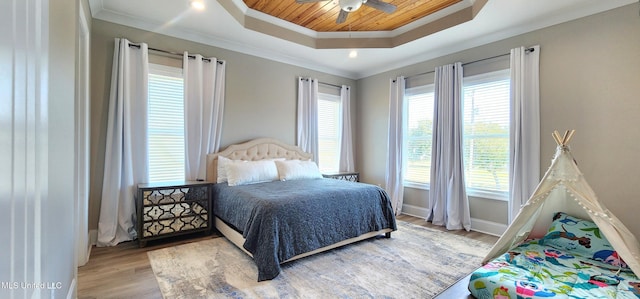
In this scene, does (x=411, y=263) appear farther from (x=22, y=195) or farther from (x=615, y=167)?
(x=22, y=195)

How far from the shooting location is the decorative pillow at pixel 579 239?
2.24m

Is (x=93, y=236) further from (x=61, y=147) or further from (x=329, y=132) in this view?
(x=329, y=132)

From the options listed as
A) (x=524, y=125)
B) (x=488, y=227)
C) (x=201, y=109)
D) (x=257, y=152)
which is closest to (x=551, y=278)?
(x=488, y=227)

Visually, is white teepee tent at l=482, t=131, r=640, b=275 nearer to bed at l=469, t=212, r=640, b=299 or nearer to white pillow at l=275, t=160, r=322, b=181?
bed at l=469, t=212, r=640, b=299

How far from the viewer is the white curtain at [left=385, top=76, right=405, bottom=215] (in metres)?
4.76

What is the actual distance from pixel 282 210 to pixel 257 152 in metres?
1.92

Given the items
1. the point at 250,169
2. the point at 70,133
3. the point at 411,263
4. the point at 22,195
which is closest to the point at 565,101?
the point at 411,263

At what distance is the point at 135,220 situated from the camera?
3312 mm

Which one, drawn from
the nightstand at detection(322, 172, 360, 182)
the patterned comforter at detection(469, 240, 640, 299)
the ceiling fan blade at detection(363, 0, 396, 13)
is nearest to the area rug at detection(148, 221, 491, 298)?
the patterned comforter at detection(469, 240, 640, 299)

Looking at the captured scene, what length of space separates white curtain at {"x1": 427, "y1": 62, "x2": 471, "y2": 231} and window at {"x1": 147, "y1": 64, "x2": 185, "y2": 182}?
371 cm

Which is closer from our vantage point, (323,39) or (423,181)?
(323,39)

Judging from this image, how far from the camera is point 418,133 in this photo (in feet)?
15.3

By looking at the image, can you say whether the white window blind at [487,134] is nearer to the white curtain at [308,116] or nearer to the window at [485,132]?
the window at [485,132]

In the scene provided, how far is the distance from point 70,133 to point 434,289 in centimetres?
299
